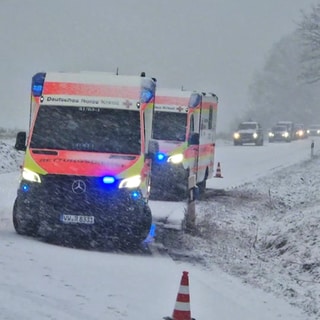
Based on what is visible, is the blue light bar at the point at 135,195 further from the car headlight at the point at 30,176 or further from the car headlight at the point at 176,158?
the car headlight at the point at 176,158

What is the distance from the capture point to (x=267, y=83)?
371ft

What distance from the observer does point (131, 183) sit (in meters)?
11.3

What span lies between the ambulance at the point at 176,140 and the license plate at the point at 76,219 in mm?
7254

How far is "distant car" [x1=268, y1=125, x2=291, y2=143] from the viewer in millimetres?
72125

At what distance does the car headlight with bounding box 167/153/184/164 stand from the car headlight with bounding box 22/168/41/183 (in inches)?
317

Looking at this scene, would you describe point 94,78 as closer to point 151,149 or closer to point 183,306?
point 151,149

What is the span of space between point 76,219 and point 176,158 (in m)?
8.12

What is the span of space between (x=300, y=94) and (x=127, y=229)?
101413 mm

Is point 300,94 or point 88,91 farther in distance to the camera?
point 300,94

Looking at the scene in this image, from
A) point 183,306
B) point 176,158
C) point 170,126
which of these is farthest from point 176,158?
point 183,306

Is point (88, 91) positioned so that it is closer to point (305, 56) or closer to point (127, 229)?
point (127, 229)

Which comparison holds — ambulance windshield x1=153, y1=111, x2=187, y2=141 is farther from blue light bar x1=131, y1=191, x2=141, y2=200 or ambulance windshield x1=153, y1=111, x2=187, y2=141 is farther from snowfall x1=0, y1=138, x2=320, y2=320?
blue light bar x1=131, y1=191, x2=141, y2=200

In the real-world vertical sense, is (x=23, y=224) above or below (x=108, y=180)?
below


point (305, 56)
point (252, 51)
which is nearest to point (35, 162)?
point (305, 56)
